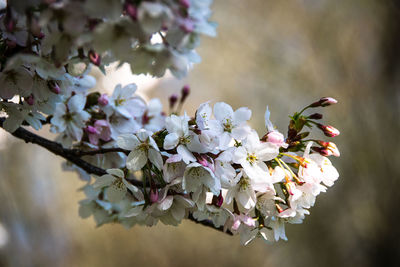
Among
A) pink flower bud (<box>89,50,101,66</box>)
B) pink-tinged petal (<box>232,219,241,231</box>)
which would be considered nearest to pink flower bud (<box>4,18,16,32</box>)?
pink flower bud (<box>89,50,101,66</box>)

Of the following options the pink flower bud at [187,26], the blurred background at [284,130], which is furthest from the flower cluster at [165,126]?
the blurred background at [284,130]

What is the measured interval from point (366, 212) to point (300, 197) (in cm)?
274

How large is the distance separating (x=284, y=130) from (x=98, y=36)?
2711 mm

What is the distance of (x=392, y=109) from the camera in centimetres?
297

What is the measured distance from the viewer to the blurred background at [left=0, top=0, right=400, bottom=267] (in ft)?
9.56

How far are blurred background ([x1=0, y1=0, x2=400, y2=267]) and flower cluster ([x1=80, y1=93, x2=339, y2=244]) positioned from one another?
2.08m

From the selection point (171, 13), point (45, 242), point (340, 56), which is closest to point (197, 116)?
point (171, 13)

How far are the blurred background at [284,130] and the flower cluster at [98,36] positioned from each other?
6.67ft

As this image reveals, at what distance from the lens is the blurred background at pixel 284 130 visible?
2914 millimetres

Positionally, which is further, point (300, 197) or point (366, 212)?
point (366, 212)

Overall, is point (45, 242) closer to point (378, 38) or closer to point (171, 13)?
point (171, 13)

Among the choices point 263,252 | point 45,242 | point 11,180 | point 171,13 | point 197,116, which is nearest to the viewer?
point 171,13

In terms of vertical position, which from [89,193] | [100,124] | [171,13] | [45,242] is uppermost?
[171,13]

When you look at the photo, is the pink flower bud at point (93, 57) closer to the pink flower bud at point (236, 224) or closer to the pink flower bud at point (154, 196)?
the pink flower bud at point (154, 196)
